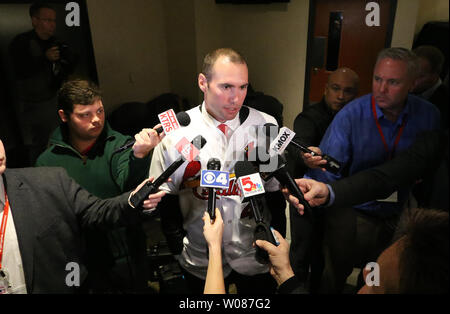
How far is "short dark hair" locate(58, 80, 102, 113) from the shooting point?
152cm

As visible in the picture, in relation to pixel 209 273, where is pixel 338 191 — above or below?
above

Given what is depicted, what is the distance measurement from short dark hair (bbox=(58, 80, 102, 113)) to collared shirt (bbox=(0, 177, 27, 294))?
1.50 feet

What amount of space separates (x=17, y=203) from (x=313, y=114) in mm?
1350

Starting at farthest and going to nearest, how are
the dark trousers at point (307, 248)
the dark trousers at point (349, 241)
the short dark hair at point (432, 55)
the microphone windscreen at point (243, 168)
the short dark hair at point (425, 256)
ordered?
the dark trousers at point (307, 248) < the dark trousers at point (349, 241) < the microphone windscreen at point (243, 168) < the short dark hair at point (432, 55) < the short dark hair at point (425, 256)

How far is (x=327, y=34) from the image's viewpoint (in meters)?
1.35

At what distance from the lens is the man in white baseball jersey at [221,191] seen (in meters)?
1.32

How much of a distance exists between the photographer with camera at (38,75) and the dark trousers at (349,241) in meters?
1.51

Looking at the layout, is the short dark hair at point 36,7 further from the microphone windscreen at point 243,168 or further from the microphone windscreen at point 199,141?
the microphone windscreen at point 243,168

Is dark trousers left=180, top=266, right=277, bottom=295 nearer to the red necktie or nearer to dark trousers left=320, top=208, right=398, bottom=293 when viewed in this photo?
dark trousers left=320, top=208, right=398, bottom=293

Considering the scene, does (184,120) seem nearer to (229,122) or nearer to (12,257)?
(229,122)

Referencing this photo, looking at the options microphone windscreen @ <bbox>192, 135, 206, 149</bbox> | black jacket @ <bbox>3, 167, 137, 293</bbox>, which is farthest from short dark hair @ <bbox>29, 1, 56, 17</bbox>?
microphone windscreen @ <bbox>192, 135, 206, 149</bbox>

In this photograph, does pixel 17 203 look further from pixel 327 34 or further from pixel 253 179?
pixel 327 34

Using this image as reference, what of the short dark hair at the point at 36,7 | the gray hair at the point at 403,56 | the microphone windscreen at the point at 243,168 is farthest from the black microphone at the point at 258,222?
the short dark hair at the point at 36,7
